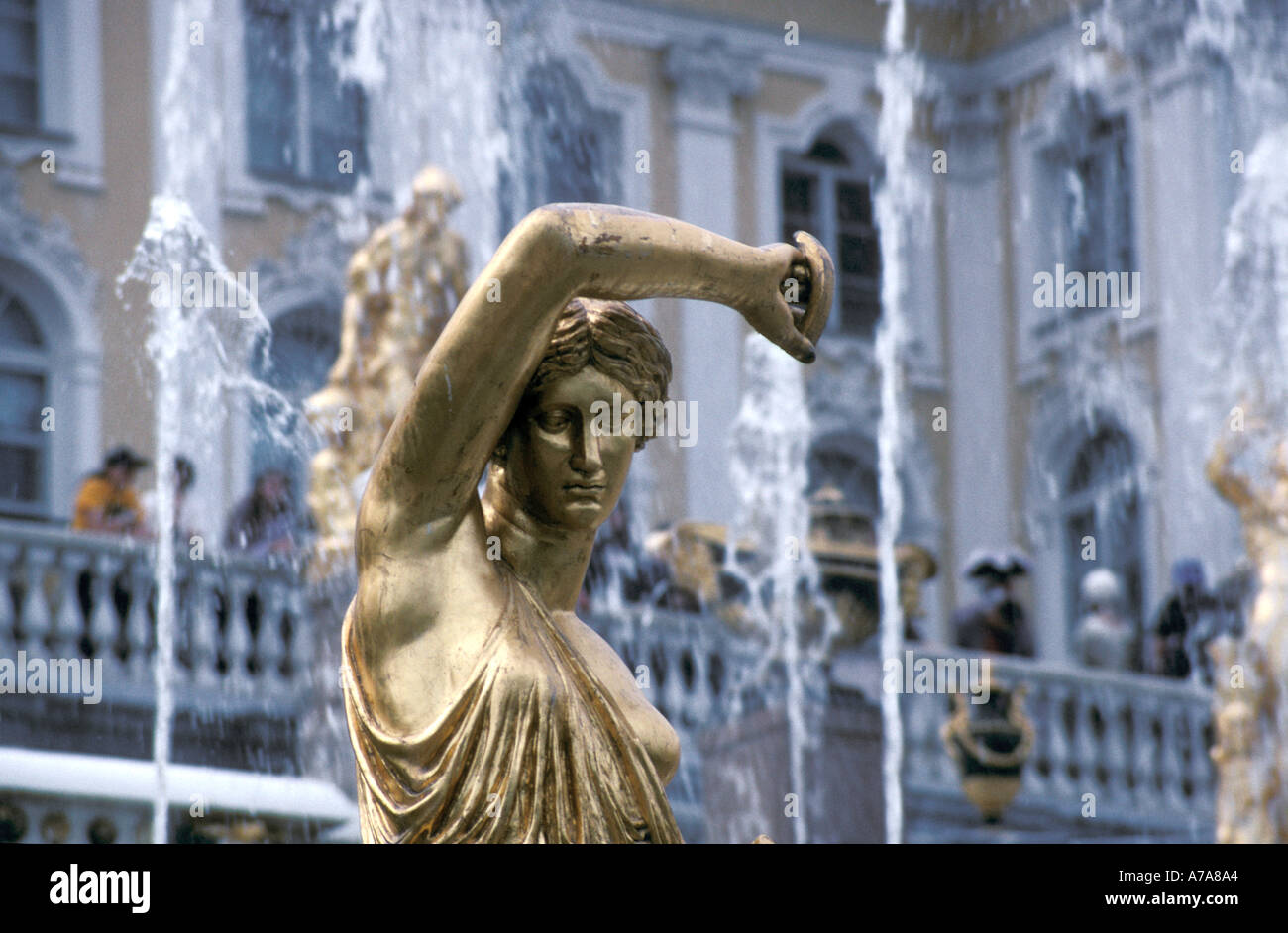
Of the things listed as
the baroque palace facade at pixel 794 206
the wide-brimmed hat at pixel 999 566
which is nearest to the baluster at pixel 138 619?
the wide-brimmed hat at pixel 999 566

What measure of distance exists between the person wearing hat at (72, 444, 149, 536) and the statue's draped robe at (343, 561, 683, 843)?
28.9ft

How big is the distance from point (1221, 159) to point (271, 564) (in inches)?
536

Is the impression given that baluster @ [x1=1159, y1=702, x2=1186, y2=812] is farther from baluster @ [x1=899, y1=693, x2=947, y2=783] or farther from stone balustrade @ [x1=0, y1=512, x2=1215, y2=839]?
baluster @ [x1=899, y1=693, x2=947, y2=783]

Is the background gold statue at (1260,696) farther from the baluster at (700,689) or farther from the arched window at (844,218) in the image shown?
the arched window at (844,218)

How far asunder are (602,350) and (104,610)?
28.6 ft

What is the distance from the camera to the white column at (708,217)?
68.2 ft

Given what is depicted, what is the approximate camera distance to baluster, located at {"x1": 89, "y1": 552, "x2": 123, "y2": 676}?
1147 centimetres

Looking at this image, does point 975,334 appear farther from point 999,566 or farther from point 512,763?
point 512,763

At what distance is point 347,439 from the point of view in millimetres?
10984

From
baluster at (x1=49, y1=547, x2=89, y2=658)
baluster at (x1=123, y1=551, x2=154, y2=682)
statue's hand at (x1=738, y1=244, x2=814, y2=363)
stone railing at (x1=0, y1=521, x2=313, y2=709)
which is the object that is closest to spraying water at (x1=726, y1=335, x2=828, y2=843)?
stone railing at (x1=0, y1=521, x2=313, y2=709)

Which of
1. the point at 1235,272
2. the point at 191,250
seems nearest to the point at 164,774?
the point at 191,250

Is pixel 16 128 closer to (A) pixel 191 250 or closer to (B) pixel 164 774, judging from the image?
(A) pixel 191 250

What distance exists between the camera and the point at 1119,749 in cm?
1504

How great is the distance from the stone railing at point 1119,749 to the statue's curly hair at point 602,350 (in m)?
11.2
